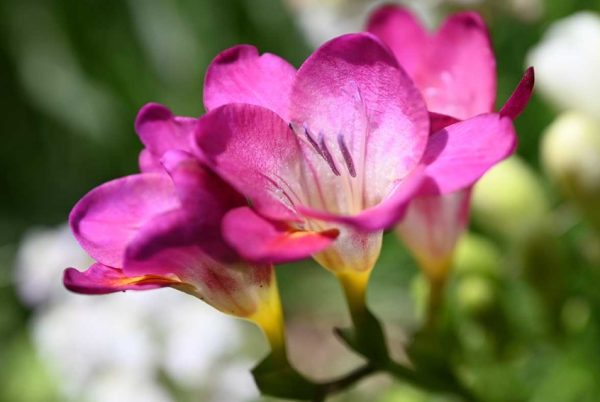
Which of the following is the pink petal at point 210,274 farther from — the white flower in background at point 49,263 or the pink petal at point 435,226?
the white flower in background at point 49,263

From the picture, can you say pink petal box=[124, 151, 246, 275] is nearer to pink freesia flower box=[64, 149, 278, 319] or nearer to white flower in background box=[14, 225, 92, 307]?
pink freesia flower box=[64, 149, 278, 319]

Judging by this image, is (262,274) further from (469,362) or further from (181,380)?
(181,380)

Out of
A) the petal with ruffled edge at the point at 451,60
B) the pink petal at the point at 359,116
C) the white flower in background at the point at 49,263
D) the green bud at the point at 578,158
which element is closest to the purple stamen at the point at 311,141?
the pink petal at the point at 359,116

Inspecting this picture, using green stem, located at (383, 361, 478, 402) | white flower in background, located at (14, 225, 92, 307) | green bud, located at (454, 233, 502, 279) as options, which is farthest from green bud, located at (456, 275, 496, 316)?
white flower in background, located at (14, 225, 92, 307)

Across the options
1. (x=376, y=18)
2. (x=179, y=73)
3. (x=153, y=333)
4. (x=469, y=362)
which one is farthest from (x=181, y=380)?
(x=179, y=73)

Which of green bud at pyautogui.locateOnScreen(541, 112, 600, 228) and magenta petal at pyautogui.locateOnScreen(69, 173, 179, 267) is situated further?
green bud at pyautogui.locateOnScreen(541, 112, 600, 228)
